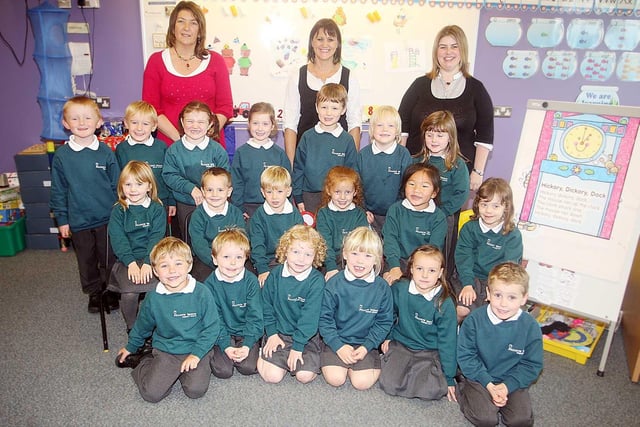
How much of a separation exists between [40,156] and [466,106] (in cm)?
324

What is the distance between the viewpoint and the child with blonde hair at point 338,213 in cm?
286

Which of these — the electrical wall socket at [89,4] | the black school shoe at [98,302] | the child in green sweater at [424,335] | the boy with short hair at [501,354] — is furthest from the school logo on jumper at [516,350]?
the electrical wall socket at [89,4]

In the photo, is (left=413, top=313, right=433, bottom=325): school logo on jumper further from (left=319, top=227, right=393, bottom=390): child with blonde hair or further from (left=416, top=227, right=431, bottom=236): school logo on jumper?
(left=416, top=227, right=431, bottom=236): school logo on jumper

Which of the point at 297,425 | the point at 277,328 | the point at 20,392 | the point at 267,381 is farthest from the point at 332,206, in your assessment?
the point at 20,392

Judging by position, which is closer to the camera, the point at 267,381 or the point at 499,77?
the point at 267,381

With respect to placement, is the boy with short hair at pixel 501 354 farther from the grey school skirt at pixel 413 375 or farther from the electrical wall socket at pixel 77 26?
the electrical wall socket at pixel 77 26

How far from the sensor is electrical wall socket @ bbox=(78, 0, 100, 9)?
408 centimetres

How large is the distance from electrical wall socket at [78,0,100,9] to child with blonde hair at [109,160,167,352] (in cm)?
205

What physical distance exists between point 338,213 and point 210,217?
0.74 metres

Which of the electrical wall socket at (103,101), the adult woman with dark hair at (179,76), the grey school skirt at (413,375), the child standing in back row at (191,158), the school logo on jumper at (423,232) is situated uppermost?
the adult woman with dark hair at (179,76)

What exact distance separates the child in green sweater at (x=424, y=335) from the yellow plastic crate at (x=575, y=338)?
761mm

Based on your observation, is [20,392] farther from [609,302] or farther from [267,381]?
[609,302]

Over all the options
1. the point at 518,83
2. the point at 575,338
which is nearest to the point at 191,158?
the point at 575,338

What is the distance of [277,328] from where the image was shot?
8.68 feet
